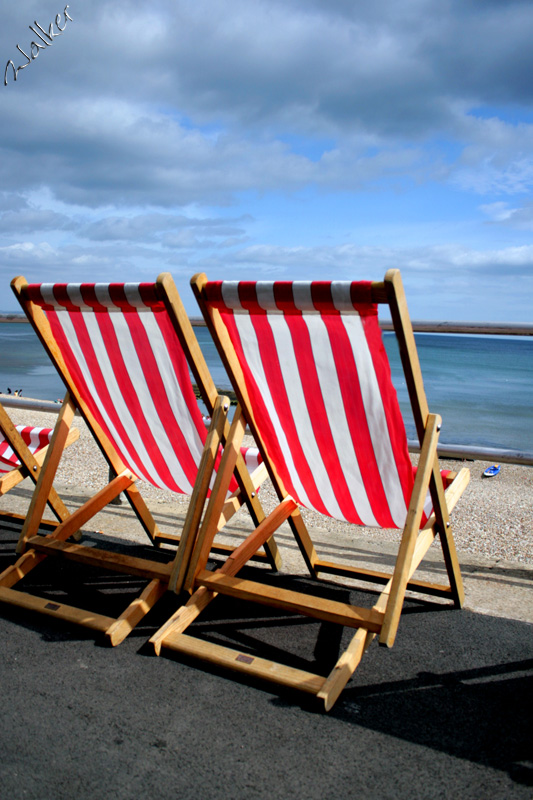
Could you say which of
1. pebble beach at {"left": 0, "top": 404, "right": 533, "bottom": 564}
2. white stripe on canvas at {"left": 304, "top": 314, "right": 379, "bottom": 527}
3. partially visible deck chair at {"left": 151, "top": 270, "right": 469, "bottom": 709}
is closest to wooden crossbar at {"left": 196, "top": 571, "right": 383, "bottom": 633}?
partially visible deck chair at {"left": 151, "top": 270, "right": 469, "bottom": 709}

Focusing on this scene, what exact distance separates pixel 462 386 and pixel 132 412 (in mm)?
31180

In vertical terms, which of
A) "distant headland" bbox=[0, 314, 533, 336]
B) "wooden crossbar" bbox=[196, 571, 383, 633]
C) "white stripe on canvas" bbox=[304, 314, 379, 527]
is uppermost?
"distant headland" bbox=[0, 314, 533, 336]

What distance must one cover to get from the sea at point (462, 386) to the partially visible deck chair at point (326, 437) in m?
7.00

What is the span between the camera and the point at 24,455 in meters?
2.81

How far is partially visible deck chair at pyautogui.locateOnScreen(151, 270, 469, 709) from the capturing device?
1785mm

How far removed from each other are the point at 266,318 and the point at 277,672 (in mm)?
1109

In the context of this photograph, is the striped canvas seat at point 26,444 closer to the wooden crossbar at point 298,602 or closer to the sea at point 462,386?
the wooden crossbar at point 298,602

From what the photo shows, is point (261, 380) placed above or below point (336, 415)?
above

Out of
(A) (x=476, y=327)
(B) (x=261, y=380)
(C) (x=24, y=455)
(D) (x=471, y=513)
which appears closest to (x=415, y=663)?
(B) (x=261, y=380)

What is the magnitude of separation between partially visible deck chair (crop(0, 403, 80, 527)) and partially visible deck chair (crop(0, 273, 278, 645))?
230mm

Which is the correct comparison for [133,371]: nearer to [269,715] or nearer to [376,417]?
[376,417]

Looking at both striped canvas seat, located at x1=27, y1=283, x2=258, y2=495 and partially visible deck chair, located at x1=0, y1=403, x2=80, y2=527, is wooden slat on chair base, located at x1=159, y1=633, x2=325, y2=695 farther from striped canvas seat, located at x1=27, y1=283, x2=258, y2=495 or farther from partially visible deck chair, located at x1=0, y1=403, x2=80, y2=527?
partially visible deck chair, located at x1=0, y1=403, x2=80, y2=527

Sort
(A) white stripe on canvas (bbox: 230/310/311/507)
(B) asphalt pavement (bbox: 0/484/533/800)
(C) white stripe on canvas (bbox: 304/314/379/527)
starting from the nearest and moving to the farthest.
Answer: (B) asphalt pavement (bbox: 0/484/533/800) → (C) white stripe on canvas (bbox: 304/314/379/527) → (A) white stripe on canvas (bbox: 230/310/311/507)

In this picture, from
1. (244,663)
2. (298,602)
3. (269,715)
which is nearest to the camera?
(269,715)
